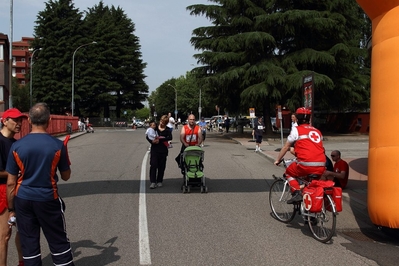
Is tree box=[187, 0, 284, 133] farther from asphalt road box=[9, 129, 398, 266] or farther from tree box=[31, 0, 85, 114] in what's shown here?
tree box=[31, 0, 85, 114]

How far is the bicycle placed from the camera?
623 centimetres

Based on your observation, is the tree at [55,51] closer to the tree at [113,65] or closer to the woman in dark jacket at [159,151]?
the tree at [113,65]

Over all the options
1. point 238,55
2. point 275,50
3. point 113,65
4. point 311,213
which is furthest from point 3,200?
point 113,65

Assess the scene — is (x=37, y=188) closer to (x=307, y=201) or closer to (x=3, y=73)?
(x=307, y=201)

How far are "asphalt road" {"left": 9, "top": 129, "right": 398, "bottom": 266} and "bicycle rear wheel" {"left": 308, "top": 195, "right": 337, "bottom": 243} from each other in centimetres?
13

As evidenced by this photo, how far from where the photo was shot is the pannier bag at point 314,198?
622 centimetres

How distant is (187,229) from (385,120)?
339cm

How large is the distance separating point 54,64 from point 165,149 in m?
55.2

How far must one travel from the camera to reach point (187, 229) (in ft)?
22.6

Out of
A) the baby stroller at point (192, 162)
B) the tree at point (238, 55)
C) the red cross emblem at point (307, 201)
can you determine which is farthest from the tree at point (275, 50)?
the red cross emblem at point (307, 201)

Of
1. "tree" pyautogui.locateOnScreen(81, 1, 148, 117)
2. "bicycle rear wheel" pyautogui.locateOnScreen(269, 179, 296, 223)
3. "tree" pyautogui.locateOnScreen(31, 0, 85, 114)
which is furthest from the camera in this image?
"tree" pyautogui.locateOnScreen(81, 1, 148, 117)

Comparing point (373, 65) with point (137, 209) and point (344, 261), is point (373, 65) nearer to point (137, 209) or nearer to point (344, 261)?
point (344, 261)

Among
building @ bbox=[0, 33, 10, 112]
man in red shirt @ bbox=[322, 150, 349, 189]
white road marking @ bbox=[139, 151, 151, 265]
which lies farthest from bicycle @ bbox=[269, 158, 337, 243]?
building @ bbox=[0, 33, 10, 112]

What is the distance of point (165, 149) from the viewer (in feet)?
34.9
